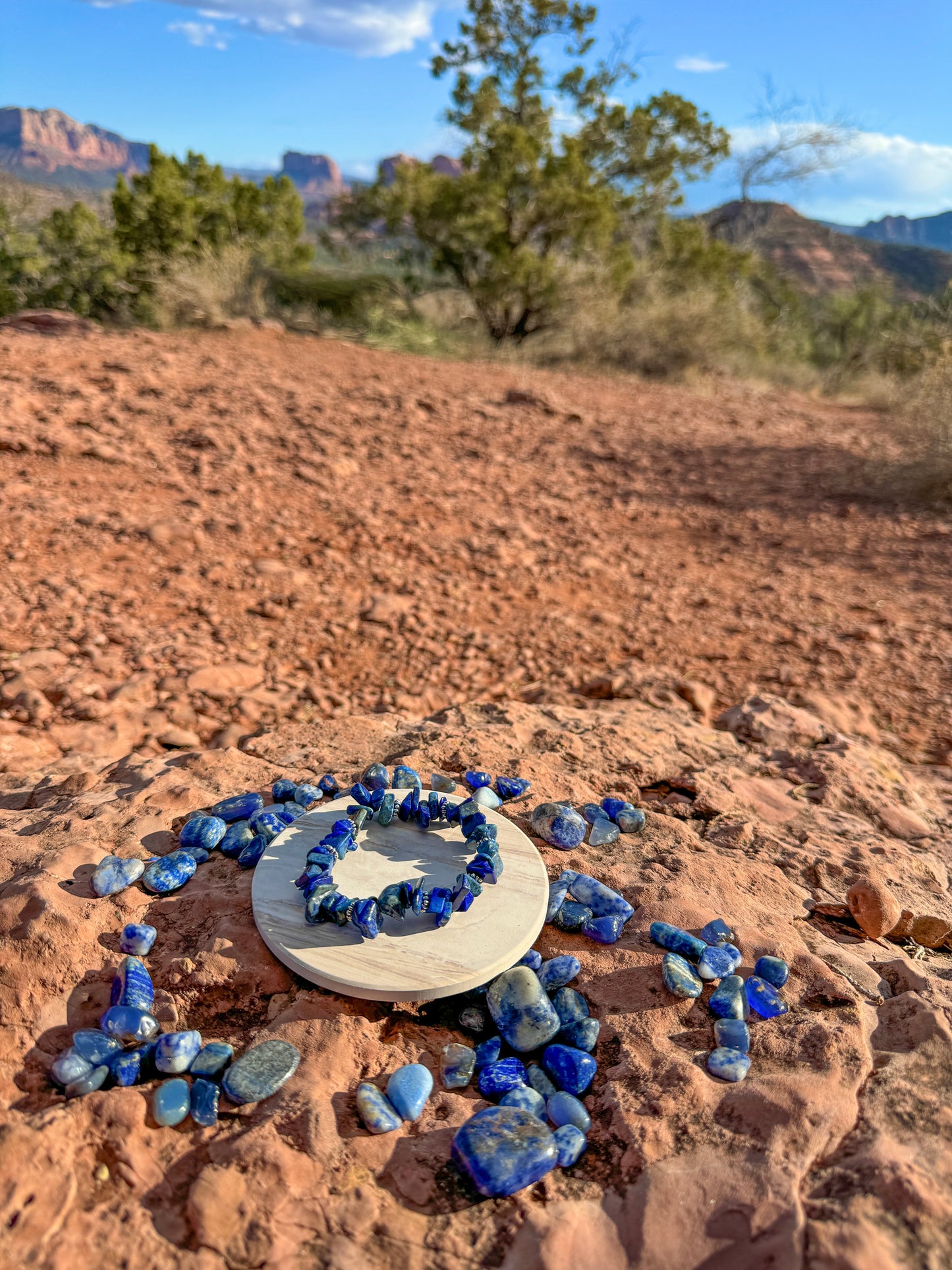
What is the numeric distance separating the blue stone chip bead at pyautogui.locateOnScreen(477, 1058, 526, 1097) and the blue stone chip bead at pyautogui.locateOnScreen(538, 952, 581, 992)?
0.19 metres

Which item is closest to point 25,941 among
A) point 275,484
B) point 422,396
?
point 275,484

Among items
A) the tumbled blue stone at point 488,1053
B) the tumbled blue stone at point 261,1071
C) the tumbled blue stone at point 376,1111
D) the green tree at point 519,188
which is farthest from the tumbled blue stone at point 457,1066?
the green tree at point 519,188

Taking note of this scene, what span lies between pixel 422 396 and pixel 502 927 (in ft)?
16.4

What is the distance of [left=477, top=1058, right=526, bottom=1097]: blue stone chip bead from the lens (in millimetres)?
1371

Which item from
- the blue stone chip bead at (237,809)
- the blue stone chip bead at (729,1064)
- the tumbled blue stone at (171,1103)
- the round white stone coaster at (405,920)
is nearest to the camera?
the tumbled blue stone at (171,1103)

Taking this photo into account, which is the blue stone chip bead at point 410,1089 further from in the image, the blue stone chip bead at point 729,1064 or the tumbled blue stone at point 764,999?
the tumbled blue stone at point 764,999

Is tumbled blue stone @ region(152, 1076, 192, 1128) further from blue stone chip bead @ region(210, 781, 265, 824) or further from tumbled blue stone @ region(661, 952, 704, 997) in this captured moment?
tumbled blue stone @ region(661, 952, 704, 997)

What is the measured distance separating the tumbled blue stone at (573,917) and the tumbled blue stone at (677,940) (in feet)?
0.26

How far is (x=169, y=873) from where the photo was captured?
1.73 metres

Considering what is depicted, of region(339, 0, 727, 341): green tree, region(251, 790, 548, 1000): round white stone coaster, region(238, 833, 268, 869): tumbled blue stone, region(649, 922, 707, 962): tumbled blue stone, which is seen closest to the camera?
region(251, 790, 548, 1000): round white stone coaster

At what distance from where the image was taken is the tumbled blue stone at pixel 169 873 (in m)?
1.71

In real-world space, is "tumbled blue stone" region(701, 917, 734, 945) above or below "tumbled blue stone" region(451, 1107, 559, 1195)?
above

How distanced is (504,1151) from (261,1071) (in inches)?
17.4

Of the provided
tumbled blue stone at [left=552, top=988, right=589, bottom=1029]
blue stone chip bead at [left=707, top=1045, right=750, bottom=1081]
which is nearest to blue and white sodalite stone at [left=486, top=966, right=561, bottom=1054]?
tumbled blue stone at [left=552, top=988, right=589, bottom=1029]
